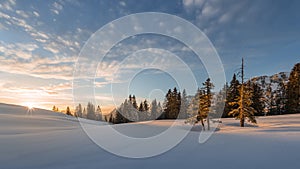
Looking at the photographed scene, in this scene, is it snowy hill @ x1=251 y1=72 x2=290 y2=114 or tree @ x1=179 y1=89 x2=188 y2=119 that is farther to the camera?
snowy hill @ x1=251 y1=72 x2=290 y2=114

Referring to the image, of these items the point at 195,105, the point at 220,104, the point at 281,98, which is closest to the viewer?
the point at 195,105

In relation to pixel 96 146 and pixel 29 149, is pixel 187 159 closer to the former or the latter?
pixel 96 146

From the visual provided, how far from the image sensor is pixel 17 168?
20.5ft

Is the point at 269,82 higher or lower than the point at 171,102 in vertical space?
higher

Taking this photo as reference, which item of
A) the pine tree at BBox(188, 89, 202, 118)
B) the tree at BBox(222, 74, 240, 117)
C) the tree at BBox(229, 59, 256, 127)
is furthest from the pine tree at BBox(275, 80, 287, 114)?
the pine tree at BBox(188, 89, 202, 118)

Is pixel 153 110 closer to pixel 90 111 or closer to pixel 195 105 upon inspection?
pixel 90 111

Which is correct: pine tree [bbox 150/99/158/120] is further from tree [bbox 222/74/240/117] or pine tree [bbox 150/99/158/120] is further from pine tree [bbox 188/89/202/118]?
pine tree [bbox 188/89/202/118]

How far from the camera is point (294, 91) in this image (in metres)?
41.9

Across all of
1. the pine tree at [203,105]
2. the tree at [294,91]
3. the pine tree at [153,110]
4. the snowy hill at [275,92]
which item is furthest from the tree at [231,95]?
the pine tree at [203,105]

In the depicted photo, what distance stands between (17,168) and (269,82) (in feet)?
227

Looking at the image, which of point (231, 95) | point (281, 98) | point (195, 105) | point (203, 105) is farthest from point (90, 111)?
point (281, 98)

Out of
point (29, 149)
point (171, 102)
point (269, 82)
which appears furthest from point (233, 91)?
point (29, 149)

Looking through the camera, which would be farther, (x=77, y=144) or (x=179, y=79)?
(x=179, y=79)

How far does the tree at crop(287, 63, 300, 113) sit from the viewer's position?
41281 mm
